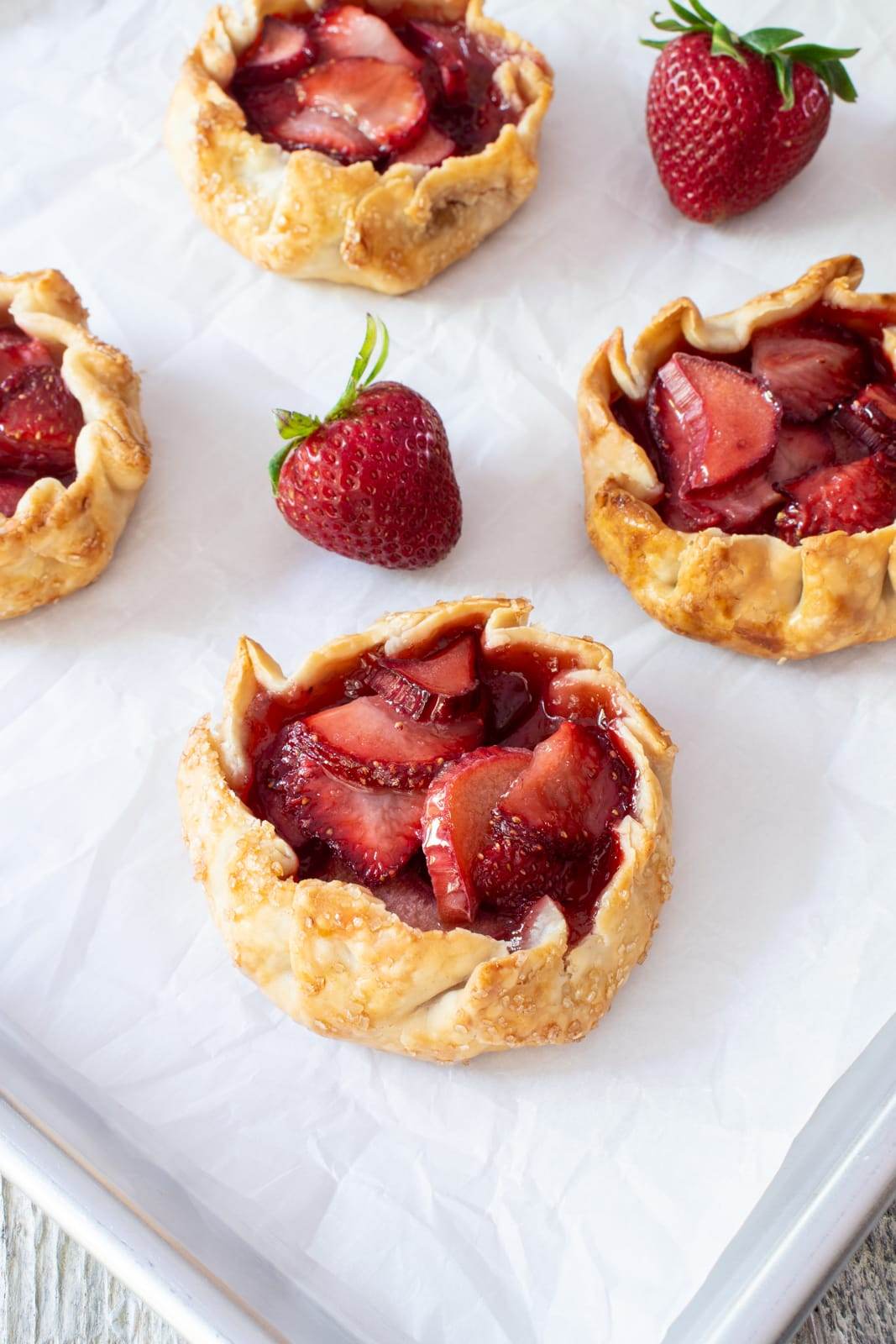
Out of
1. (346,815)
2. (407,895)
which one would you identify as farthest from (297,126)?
(407,895)

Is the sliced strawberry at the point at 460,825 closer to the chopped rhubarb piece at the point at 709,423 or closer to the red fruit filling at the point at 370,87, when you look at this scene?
the chopped rhubarb piece at the point at 709,423

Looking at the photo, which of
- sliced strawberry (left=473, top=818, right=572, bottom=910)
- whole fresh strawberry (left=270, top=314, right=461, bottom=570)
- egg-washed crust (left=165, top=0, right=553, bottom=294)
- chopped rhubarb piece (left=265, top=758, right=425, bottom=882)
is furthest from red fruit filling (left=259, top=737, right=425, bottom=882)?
egg-washed crust (left=165, top=0, right=553, bottom=294)

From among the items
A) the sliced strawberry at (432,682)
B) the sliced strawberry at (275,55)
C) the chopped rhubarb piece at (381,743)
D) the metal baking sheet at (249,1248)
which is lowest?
the metal baking sheet at (249,1248)

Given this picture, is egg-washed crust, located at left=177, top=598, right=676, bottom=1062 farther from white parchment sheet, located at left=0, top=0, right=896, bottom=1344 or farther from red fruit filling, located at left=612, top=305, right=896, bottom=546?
red fruit filling, located at left=612, top=305, right=896, bottom=546

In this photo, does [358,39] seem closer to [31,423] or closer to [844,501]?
[31,423]

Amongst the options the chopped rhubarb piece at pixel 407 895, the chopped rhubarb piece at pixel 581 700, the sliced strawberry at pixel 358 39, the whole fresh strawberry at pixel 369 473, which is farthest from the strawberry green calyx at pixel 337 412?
the sliced strawberry at pixel 358 39
